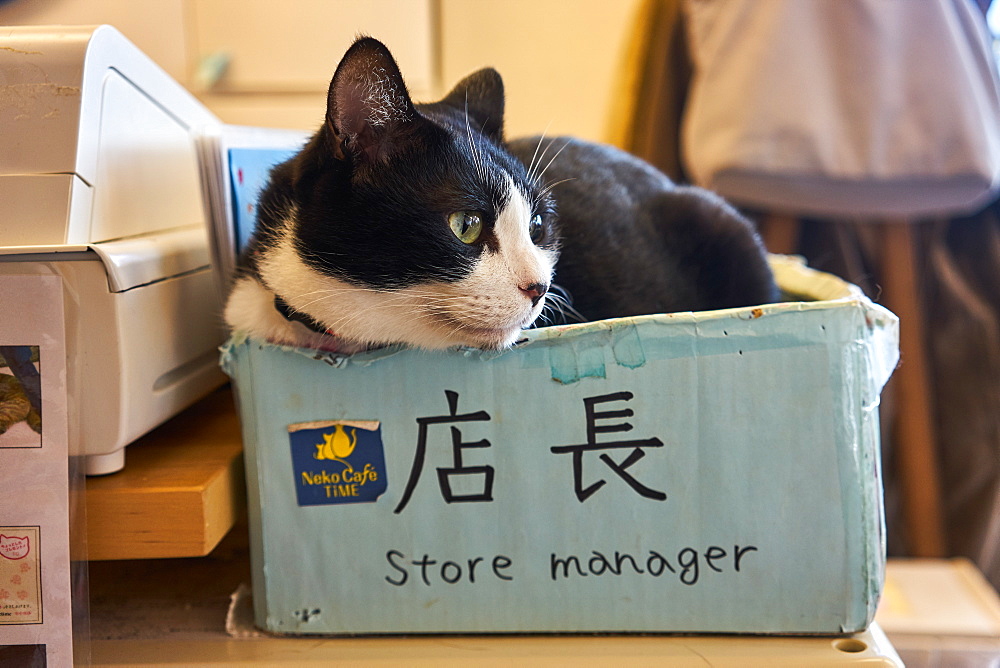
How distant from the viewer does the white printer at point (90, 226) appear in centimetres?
51

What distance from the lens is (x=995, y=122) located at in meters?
1.01

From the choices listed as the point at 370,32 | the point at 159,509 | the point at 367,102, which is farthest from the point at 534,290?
the point at 370,32

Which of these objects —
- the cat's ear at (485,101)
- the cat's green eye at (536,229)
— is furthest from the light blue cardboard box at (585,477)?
the cat's ear at (485,101)

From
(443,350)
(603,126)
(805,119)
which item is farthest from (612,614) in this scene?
(603,126)

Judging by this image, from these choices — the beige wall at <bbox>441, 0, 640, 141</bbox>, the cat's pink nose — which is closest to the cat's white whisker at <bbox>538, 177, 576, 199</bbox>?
the cat's pink nose

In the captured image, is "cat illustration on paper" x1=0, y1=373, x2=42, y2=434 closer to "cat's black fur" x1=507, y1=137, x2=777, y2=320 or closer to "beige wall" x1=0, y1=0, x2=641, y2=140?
"cat's black fur" x1=507, y1=137, x2=777, y2=320

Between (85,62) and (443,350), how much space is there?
1.11ft

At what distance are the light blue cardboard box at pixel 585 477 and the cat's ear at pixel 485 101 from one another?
24 cm

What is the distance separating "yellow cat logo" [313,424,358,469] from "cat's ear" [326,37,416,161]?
0.67 ft

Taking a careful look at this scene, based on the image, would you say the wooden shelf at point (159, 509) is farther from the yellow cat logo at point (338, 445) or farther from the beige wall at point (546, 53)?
the beige wall at point (546, 53)

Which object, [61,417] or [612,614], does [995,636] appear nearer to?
[612,614]

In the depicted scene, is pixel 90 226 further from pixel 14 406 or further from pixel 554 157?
pixel 554 157

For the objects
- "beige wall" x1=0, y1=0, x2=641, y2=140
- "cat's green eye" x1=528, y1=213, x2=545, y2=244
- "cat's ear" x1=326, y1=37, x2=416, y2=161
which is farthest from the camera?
"beige wall" x1=0, y1=0, x2=641, y2=140

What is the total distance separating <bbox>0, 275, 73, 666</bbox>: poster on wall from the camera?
49cm
